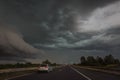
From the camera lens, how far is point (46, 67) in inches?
1592

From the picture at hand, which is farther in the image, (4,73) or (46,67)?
(46,67)

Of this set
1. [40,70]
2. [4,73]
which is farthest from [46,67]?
[4,73]

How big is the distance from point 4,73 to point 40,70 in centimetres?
1136

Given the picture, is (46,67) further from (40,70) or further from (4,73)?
(4,73)

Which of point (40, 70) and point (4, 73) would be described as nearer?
point (4, 73)

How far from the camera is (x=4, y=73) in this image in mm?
29781

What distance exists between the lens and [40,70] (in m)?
40.3

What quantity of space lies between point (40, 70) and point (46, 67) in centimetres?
128

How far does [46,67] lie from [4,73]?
11.9 metres
